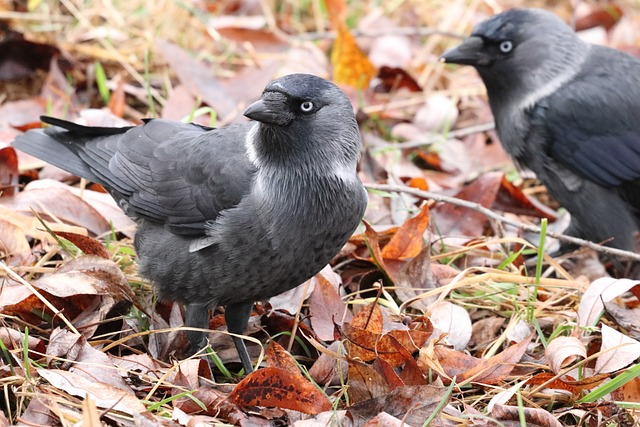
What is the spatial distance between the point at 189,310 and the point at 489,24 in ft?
8.91

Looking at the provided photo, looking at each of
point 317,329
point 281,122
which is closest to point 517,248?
point 317,329

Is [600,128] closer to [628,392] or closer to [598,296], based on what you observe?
[598,296]

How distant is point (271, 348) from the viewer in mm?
3084

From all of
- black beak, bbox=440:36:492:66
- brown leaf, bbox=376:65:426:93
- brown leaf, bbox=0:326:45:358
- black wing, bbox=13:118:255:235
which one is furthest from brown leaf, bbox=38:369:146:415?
brown leaf, bbox=376:65:426:93

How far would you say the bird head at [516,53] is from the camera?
505 centimetres

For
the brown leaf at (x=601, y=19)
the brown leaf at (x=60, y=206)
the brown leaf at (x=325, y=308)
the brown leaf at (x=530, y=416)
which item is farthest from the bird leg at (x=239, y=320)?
the brown leaf at (x=601, y=19)

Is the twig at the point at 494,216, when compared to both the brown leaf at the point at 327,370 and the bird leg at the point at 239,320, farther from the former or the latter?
the brown leaf at the point at 327,370

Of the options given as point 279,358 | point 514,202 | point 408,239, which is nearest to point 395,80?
point 514,202

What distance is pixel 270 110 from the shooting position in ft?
10.2

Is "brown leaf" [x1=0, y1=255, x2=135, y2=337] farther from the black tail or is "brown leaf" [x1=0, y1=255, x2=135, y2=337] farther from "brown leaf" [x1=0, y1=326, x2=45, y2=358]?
the black tail

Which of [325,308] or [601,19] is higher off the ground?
[601,19]

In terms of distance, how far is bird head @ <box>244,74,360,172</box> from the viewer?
10.4 ft

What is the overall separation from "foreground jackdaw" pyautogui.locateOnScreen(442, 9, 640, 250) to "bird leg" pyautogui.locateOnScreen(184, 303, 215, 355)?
2.29 m

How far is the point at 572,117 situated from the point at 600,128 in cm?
16
